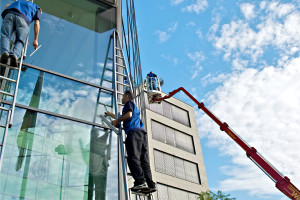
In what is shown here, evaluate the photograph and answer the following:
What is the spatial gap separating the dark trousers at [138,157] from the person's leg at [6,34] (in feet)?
6.88

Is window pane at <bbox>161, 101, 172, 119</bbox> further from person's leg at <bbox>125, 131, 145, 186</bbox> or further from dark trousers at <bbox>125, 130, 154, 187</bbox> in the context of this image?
person's leg at <bbox>125, 131, 145, 186</bbox>

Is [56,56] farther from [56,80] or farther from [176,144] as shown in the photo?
[176,144]

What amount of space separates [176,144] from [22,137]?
26465mm

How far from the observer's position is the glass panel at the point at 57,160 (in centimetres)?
390

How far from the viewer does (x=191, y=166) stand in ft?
98.9

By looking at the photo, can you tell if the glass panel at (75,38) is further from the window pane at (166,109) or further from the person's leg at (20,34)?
the window pane at (166,109)

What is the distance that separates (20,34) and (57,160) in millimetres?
2022

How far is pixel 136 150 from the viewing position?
418 centimetres

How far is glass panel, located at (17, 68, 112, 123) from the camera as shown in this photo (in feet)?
15.1

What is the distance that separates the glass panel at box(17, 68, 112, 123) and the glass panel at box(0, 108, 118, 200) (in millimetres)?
198

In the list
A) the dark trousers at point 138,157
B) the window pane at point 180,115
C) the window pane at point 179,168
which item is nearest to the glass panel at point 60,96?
the dark trousers at point 138,157

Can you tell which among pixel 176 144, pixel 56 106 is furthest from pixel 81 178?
pixel 176 144

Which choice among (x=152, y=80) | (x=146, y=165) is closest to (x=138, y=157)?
(x=146, y=165)

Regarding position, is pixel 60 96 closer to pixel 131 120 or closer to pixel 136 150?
pixel 131 120
